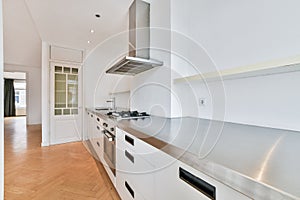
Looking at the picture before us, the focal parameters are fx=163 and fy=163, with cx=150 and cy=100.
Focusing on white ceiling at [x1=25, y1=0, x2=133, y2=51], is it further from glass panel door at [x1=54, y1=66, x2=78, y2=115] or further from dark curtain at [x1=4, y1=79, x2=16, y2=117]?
dark curtain at [x1=4, y1=79, x2=16, y2=117]

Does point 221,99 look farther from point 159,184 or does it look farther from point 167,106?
point 159,184

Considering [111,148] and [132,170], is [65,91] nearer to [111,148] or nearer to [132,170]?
[111,148]

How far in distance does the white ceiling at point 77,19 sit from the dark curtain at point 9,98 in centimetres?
813

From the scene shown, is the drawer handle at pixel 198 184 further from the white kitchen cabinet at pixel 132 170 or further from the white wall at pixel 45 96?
the white wall at pixel 45 96

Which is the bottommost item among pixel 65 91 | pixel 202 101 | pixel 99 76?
pixel 202 101

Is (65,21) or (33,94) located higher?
(65,21)

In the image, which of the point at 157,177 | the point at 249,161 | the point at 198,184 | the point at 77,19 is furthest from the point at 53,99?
the point at 249,161

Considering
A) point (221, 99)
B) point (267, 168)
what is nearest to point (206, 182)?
point (267, 168)

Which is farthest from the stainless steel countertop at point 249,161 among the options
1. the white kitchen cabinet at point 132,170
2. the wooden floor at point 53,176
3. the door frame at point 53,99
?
the door frame at point 53,99

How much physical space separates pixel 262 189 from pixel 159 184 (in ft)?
2.03

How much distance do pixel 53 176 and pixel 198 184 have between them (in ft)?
7.65

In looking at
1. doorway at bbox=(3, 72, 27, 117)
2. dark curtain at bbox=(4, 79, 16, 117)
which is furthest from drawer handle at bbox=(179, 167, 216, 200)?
dark curtain at bbox=(4, 79, 16, 117)

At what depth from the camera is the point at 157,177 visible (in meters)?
0.96

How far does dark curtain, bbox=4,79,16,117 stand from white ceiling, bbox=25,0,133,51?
813 centimetres
